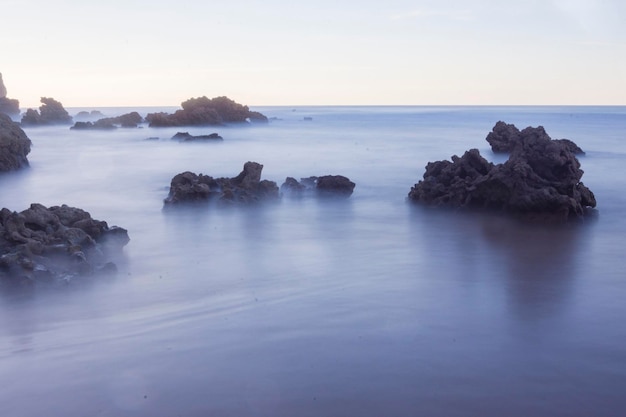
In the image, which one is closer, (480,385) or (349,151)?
(480,385)

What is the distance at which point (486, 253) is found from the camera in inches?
351

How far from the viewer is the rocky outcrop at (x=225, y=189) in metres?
12.8

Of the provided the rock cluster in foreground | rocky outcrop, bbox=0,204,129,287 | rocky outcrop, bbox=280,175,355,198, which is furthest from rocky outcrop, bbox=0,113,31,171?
rocky outcrop, bbox=0,204,129,287

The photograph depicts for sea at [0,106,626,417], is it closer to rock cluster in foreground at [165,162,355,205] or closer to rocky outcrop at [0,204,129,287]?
rocky outcrop at [0,204,129,287]

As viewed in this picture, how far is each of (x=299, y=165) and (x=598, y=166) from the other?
31.3 feet

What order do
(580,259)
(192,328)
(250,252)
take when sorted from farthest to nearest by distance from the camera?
(250,252)
(580,259)
(192,328)

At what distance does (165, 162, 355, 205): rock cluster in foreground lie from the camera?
12.9 metres

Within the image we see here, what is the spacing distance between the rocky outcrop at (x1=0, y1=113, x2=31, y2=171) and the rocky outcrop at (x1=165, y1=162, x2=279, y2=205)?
27.8ft

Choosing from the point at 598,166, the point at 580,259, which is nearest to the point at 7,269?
the point at 580,259

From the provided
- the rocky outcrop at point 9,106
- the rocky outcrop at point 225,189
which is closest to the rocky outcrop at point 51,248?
the rocky outcrop at point 225,189

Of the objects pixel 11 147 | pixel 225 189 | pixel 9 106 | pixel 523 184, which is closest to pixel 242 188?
pixel 225 189

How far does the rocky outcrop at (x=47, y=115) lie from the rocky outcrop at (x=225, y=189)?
140 feet

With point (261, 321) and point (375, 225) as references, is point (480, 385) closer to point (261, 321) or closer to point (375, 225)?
point (261, 321)

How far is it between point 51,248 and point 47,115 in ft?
168
